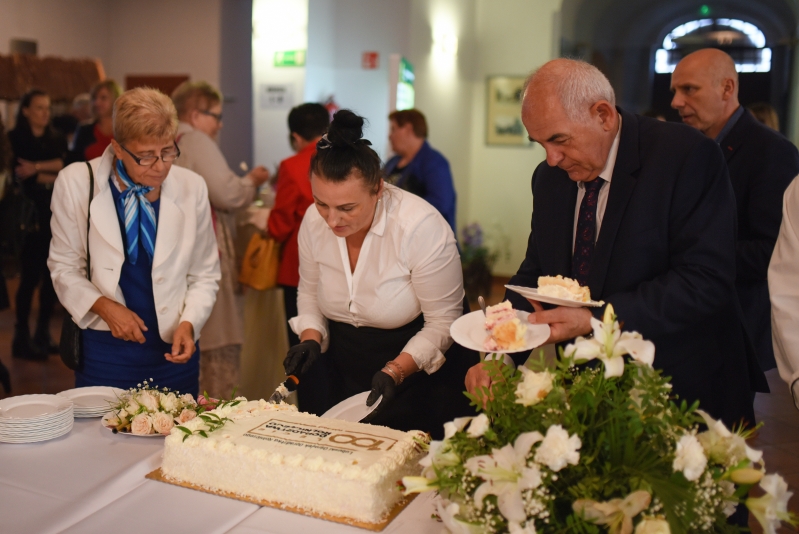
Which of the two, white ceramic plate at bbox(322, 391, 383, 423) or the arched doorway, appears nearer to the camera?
white ceramic plate at bbox(322, 391, 383, 423)

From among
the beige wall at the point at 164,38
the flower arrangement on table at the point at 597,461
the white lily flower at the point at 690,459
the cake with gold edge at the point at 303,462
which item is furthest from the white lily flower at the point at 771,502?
the beige wall at the point at 164,38

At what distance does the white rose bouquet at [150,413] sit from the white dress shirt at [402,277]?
0.52 metres

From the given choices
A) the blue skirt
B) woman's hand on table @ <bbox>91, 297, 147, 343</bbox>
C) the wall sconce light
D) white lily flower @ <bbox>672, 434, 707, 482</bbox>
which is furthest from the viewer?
the wall sconce light

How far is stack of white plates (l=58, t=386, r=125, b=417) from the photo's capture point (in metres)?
1.91

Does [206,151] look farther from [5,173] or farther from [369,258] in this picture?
[369,258]

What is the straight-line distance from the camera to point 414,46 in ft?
21.9

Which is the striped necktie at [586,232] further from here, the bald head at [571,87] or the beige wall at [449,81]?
the beige wall at [449,81]

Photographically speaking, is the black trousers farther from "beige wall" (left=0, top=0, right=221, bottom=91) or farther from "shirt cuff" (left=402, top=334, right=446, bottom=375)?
"shirt cuff" (left=402, top=334, right=446, bottom=375)

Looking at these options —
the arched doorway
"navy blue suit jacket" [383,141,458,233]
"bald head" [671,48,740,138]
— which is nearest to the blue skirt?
"bald head" [671,48,740,138]

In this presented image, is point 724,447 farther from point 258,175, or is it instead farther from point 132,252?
point 258,175

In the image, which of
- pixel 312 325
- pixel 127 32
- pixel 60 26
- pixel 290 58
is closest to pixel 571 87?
pixel 312 325

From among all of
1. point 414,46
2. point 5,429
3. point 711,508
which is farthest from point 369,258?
point 414,46

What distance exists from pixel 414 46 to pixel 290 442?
18.4ft

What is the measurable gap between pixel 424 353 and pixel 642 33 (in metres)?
7.75
